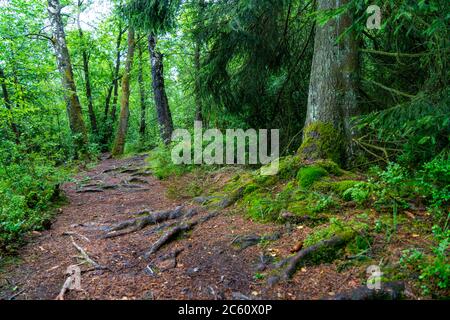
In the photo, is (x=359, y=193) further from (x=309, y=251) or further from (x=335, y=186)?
(x=309, y=251)


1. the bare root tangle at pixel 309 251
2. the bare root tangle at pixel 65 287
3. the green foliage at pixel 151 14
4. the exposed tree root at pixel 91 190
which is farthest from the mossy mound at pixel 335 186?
the exposed tree root at pixel 91 190

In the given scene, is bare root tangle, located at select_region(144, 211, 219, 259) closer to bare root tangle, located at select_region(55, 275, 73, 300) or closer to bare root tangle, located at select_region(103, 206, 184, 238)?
bare root tangle, located at select_region(103, 206, 184, 238)

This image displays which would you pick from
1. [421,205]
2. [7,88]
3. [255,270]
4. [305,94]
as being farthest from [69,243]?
[7,88]

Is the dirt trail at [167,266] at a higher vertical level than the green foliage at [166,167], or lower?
lower

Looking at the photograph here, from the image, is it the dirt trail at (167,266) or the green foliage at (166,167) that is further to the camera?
the green foliage at (166,167)

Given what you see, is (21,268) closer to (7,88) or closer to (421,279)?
(421,279)

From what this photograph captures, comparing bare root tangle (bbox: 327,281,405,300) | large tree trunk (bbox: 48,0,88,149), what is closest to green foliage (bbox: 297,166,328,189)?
bare root tangle (bbox: 327,281,405,300)

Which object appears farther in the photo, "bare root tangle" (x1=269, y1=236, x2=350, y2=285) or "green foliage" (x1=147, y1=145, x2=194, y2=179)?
"green foliage" (x1=147, y1=145, x2=194, y2=179)

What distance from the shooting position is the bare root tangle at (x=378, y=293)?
2.54 m

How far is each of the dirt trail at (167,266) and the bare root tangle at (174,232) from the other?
3.1 inches

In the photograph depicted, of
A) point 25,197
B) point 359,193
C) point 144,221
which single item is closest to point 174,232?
point 144,221

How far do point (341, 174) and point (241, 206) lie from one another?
1.64 m

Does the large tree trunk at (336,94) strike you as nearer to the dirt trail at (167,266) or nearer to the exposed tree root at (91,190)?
the dirt trail at (167,266)

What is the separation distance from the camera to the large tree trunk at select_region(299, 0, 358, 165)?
5.16 metres
